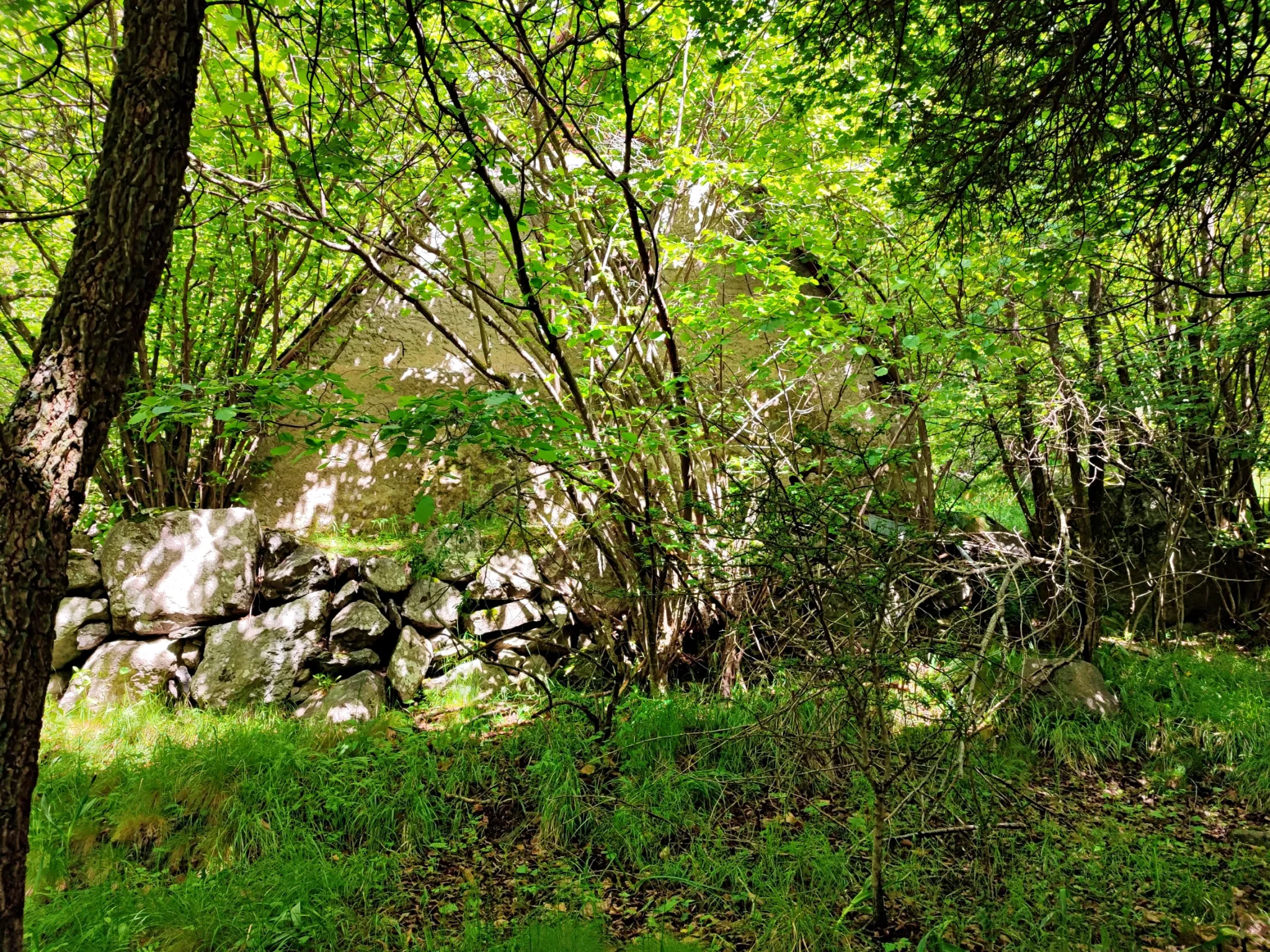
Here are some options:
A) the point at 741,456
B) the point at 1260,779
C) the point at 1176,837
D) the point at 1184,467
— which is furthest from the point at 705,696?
the point at 1184,467

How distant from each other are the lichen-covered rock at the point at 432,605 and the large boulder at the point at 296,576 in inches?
22.6

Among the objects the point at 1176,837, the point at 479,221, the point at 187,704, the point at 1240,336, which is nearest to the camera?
the point at 1176,837

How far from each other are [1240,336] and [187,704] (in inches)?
253

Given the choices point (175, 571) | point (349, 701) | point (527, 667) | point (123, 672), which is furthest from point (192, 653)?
point (527, 667)

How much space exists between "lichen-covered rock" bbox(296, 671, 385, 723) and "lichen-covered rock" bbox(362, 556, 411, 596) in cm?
64

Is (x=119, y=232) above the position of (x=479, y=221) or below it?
below

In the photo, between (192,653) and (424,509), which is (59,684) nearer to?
(192,653)

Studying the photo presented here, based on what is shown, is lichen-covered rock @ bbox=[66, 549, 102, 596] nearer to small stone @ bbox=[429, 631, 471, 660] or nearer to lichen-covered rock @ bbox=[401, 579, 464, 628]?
lichen-covered rock @ bbox=[401, 579, 464, 628]

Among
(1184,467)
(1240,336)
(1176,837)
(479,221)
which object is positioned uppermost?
(479,221)

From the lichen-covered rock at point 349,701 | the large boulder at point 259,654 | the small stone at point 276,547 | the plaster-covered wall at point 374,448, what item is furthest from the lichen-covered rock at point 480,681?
the plaster-covered wall at point 374,448

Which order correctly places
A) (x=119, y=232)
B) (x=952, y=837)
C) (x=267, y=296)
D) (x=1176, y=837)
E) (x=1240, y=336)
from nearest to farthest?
(x=119, y=232), (x=952, y=837), (x=1176, y=837), (x=1240, y=336), (x=267, y=296)

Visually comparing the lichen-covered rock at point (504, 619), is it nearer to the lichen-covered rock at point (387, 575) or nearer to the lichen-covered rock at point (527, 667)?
the lichen-covered rock at point (527, 667)

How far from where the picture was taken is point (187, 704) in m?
4.01

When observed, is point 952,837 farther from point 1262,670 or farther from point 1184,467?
point 1184,467
